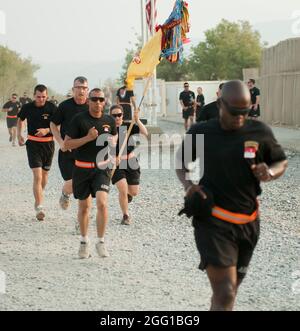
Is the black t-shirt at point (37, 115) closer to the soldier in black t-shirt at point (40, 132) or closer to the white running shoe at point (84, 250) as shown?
the soldier in black t-shirt at point (40, 132)

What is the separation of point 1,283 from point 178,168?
8.50ft

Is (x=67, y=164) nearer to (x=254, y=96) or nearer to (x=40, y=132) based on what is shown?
(x=40, y=132)

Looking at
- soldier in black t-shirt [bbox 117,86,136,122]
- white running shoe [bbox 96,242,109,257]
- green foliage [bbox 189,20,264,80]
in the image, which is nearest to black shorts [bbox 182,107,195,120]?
soldier in black t-shirt [bbox 117,86,136,122]

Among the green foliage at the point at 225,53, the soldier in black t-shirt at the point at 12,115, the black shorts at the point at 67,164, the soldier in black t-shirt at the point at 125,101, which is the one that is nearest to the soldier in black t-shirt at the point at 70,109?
the black shorts at the point at 67,164

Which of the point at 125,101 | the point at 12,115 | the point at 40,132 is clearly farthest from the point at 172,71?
the point at 40,132

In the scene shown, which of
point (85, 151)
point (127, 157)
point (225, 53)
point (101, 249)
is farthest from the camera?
point (225, 53)

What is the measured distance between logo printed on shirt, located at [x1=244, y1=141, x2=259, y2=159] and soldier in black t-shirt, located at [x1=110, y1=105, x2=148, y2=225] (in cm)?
495

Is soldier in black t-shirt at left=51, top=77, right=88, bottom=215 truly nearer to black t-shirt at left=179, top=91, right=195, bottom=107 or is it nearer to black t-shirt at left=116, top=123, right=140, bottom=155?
black t-shirt at left=116, top=123, right=140, bottom=155

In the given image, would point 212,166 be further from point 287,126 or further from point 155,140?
point 287,126

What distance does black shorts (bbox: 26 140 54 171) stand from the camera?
10766 mm

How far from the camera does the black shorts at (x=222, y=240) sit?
485cm

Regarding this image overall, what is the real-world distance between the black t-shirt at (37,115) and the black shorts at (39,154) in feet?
0.52

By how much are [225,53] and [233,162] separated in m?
60.5

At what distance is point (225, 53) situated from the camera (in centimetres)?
6438
